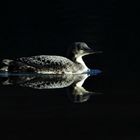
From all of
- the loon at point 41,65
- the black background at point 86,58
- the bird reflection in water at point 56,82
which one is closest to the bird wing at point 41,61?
the loon at point 41,65

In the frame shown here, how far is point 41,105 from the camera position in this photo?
16.9m

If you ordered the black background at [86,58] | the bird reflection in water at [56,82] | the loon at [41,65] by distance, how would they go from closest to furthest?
the black background at [86,58] < the bird reflection in water at [56,82] < the loon at [41,65]

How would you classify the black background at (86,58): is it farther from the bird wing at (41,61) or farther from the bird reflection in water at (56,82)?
the bird wing at (41,61)

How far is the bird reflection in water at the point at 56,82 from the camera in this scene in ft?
60.0

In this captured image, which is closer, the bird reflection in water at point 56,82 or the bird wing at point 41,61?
the bird reflection in water at point 56,82

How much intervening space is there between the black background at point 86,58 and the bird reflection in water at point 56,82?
11.7 inches

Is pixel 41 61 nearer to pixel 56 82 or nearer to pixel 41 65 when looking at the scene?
pixel 41 65

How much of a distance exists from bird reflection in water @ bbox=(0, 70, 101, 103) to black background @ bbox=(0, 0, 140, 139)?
30cm

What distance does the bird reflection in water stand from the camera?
1830 cm

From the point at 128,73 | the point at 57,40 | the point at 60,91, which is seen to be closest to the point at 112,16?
the point at 57,40

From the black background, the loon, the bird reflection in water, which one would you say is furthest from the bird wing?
the black background

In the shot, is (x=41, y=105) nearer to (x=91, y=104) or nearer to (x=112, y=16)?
(x=91, y=104)

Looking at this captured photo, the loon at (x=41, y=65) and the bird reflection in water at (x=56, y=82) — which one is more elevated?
the loon at (x=41, y=65)

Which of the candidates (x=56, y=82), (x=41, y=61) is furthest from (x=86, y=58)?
(x=56, y=82)
